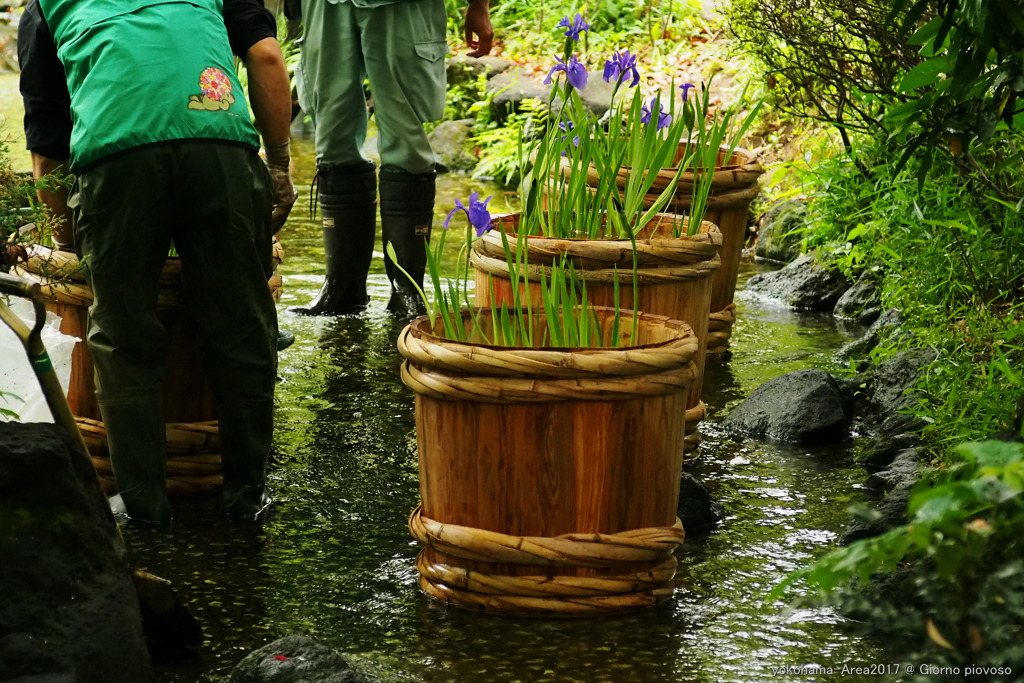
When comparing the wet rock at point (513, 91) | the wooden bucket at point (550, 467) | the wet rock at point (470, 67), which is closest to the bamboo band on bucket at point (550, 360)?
the wooden bucket at point (550, 467)

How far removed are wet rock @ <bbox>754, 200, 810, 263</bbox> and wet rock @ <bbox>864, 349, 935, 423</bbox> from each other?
8.23 feet

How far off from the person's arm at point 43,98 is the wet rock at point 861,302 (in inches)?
139

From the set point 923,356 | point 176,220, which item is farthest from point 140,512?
point 923,356

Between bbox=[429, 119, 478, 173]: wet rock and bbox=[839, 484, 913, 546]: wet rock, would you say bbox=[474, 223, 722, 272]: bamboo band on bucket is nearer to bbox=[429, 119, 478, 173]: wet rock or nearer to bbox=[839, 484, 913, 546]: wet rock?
bbox=[839, 484, 913, 546]: wet rock

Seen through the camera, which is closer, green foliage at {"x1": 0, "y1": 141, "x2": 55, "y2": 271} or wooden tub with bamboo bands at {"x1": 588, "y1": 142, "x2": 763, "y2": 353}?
green foliage at {"x1": 0, "y1": 141, "x2": 55, "y2": 271}

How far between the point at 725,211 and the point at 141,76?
232cm

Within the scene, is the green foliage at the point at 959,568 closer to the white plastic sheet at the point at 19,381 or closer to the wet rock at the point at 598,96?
the white plastic sheet at the point at 19,381

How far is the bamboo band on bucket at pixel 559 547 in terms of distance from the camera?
105 inches

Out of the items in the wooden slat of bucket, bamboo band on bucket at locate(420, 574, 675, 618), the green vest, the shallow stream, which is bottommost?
the shallow stream

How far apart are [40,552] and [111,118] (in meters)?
1.21

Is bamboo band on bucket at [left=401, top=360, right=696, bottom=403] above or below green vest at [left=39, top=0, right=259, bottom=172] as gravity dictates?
below

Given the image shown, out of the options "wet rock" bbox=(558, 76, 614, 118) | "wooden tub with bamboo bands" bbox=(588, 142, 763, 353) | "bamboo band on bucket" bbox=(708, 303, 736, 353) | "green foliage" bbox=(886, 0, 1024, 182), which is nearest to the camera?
"green foliage" bbox=(886, 0, 1024, 182)

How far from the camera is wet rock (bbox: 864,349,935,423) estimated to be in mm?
4023

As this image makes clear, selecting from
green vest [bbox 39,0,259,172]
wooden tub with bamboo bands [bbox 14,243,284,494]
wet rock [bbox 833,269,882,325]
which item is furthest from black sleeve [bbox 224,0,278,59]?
wet rock [bbox 833,269,882,325]
